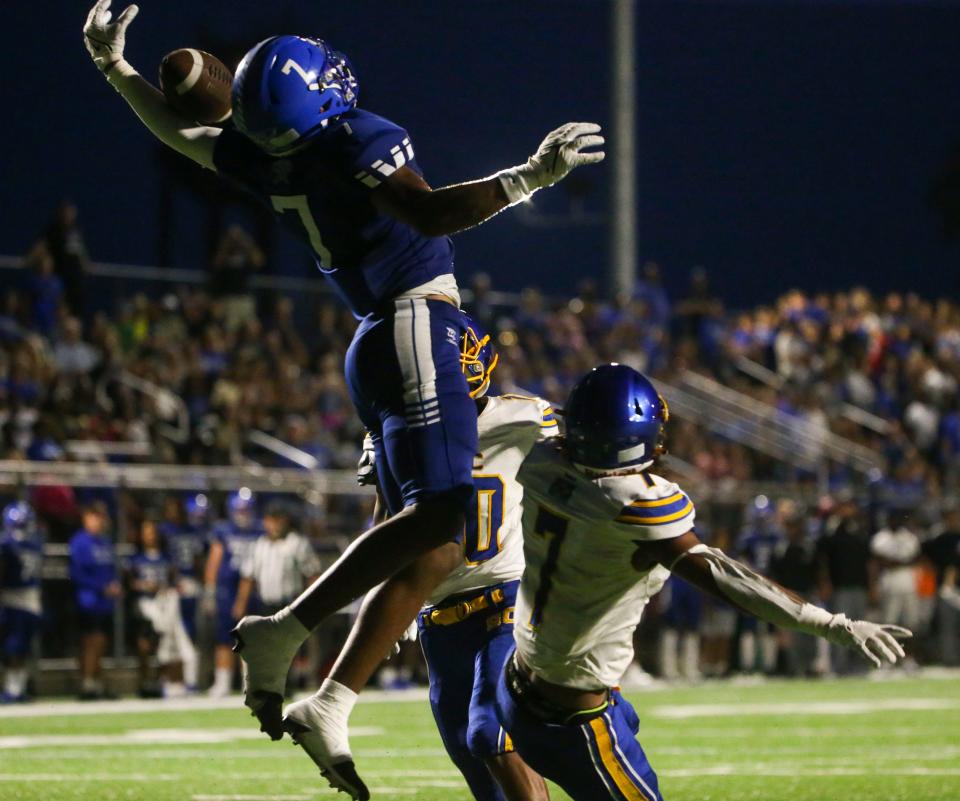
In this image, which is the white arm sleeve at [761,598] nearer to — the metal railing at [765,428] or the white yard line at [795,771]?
the white yard line at [795,771]

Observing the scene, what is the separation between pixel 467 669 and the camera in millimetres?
4953


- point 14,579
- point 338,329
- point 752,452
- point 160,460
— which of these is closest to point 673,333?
point 752,452

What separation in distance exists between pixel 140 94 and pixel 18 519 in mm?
8358

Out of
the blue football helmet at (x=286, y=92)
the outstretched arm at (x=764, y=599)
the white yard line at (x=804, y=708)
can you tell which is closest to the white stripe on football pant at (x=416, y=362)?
the blue football helmet at (x=286, y=92)

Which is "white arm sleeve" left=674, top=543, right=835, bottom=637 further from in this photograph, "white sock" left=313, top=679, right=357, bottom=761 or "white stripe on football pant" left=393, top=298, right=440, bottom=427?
"white sock" left=313, top=679, right=357, bottom=761

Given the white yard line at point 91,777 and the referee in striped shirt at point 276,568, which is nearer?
the white yard line at point 91,777

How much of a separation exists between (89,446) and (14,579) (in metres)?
1.70

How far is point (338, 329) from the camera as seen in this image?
57.1ft

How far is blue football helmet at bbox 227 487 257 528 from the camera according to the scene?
14.2 metres

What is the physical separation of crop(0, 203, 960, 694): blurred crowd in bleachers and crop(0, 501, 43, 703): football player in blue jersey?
465 millimetres

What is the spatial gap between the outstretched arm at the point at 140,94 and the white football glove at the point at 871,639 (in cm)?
213

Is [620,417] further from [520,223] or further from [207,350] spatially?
[520,223]

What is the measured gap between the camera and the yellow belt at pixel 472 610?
16.3 feet

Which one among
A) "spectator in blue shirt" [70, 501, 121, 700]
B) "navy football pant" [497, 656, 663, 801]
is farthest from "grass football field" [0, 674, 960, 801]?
"navy football pant" [497, 656, 663, 801]
